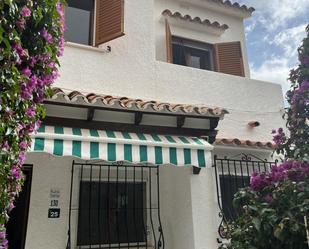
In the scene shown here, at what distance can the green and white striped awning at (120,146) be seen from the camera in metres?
8.96

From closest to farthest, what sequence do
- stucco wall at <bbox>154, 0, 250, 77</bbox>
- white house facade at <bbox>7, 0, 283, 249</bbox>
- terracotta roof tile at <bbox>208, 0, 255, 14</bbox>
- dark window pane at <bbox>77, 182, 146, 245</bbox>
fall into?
1. white house facade at <bbox>7, 0, 283, 249</bbox>
2. dark window pane at <bbox>77, 182, 146, 245</bbox>
3. stucco wall at <bbox>154, 0, 250, 77</bbox>
4. terracotta roof tile at <bbox>208, 0, 255, 14</bbox>

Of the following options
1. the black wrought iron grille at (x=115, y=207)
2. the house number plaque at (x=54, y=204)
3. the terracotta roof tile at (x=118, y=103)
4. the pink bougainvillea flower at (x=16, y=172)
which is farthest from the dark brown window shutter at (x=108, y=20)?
the pink bougainvillea flower at (x=16, y=172)

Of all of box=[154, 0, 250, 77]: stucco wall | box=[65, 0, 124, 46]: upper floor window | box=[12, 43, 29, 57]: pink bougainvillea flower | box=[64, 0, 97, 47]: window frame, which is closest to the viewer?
box=[12, 43, 29, 57]: pink bougainvillea flower

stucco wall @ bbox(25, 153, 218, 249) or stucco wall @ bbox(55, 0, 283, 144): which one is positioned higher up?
stucco wall @ bbox(55, 0, 283, 144)

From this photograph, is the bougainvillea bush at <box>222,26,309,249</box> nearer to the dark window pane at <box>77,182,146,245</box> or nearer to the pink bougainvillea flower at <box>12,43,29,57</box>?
the pink bougainvillea flower at <box>12,43,29,57</box>

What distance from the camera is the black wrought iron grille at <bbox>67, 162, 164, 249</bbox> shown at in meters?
12.0

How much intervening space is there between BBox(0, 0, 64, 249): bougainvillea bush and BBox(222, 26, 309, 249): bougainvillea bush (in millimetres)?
4739

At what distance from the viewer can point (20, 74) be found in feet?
15.9

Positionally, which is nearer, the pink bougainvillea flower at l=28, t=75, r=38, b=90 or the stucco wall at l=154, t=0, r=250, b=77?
the pink bougainvillea flower at l=28, t=75, r=38, b=90

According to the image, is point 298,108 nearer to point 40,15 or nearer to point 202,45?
point 40,15

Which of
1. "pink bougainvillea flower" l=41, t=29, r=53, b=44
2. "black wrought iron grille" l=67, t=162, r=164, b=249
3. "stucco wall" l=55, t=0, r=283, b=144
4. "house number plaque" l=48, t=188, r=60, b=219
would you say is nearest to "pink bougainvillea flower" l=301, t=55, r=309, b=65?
"pink bougainvillea flower" l=41, t=29, r=53, b=44

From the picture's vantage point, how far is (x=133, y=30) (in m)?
14.9

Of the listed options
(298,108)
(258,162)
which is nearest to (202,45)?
(258,162)

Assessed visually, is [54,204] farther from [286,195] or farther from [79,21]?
[79,21]
